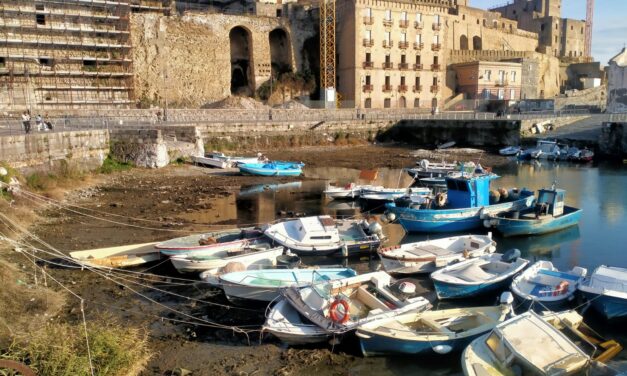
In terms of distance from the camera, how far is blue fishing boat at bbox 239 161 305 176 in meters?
30.1

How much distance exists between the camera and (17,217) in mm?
16531

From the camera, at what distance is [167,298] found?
12391 millimetres

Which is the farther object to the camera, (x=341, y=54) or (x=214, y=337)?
(x=341, y=54)

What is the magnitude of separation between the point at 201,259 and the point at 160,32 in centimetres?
4085

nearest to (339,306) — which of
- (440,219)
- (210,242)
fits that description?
(210,242)

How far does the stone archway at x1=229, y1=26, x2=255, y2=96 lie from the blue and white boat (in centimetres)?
4735

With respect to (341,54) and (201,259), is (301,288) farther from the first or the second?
(341,54)

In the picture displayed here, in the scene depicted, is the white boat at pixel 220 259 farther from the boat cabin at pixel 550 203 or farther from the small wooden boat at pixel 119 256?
the boat cabin at pixel 550 203

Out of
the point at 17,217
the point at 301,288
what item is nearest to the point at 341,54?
the point at 17,217

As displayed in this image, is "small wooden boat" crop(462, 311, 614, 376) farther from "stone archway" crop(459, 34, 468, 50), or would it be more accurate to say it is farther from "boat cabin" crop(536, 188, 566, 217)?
"stone archway" crop(459, 34, 468, 50)

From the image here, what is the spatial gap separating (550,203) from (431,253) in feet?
23.8

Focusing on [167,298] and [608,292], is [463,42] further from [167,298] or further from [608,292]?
[167,298]

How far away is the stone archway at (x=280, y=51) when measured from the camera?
192ft

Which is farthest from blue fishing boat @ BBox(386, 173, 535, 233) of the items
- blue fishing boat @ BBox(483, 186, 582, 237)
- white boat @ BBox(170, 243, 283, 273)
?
white boat @ BBox(170, 243, 283, 273)
